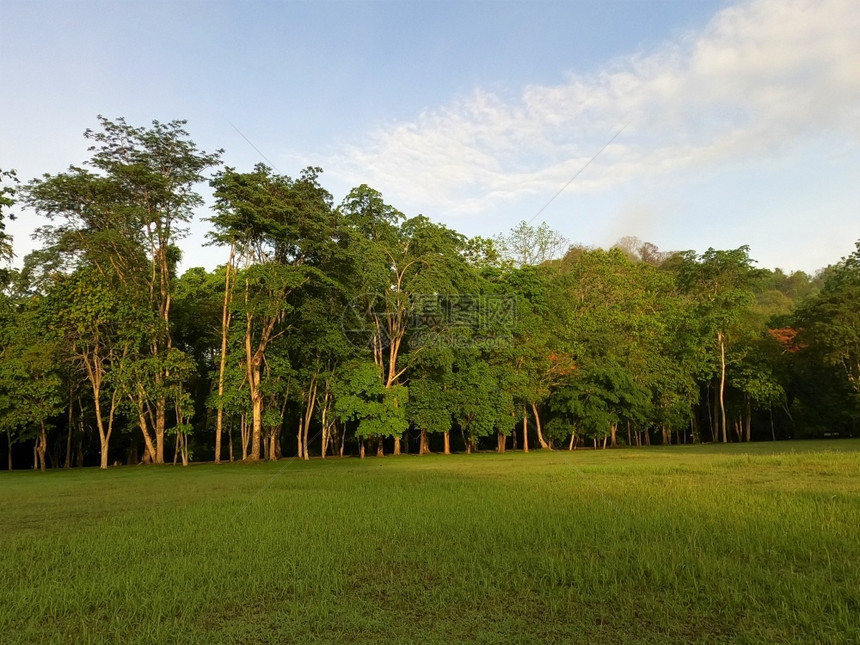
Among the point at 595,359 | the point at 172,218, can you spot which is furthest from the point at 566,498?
the point at 595,359

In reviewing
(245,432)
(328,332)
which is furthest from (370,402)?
(245,432)

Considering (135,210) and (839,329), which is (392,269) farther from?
(839,329)

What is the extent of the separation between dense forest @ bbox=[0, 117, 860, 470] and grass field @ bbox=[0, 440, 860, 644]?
13740 millimetres

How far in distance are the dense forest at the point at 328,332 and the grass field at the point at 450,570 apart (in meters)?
13.7

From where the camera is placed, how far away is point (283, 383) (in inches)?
1184

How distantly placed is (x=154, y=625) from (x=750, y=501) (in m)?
9.01

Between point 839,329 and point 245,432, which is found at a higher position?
point 839,329

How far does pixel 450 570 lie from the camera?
18.6 feet

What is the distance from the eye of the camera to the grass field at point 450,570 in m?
4.21

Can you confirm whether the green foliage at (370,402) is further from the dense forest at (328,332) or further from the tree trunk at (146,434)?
the tree trunk at (146,434)
